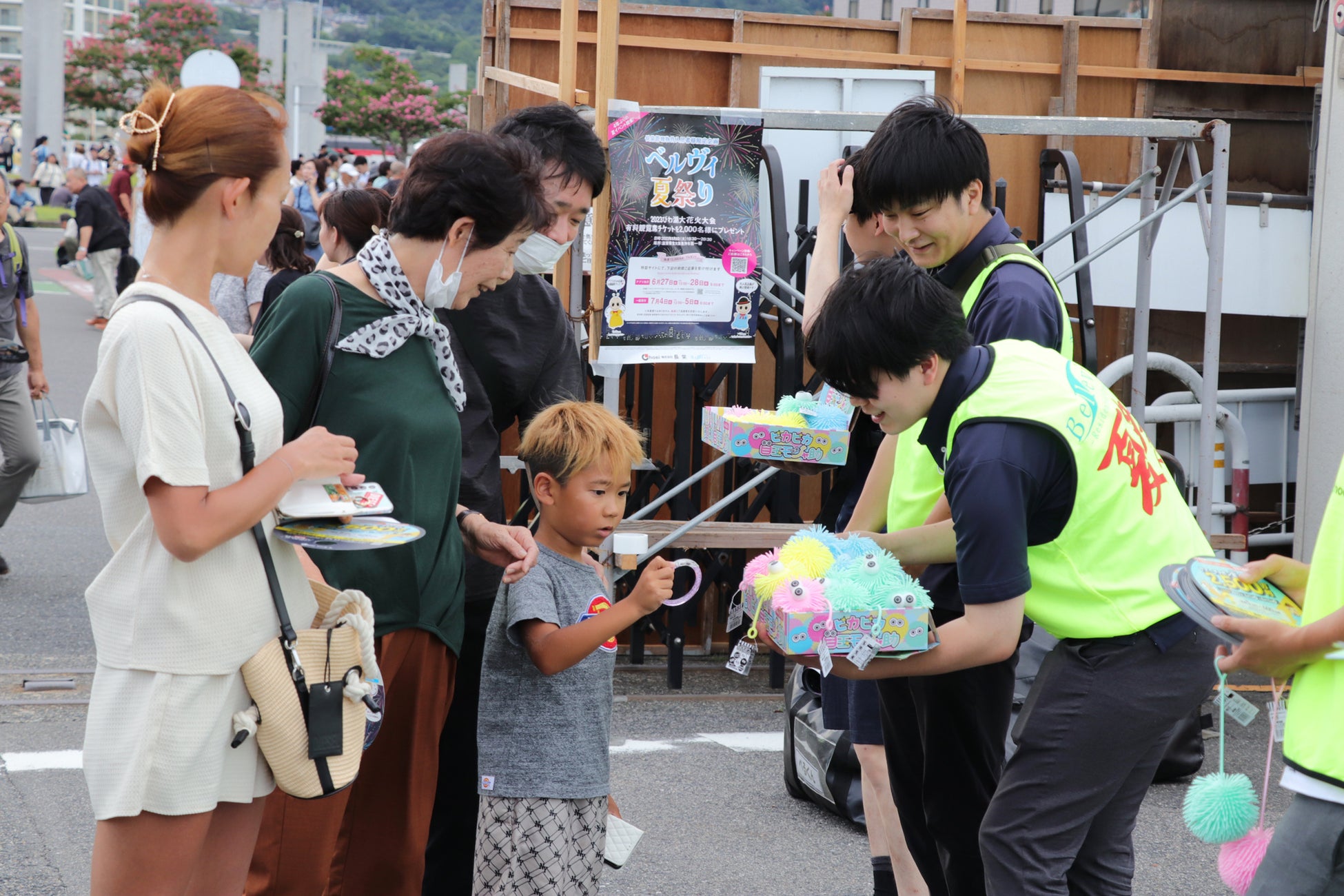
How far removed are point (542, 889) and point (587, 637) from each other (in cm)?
53

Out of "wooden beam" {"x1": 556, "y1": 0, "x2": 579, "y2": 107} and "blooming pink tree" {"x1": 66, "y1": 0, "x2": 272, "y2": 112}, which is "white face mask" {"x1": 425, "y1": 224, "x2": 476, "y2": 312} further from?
"blooming pink tree" {"x1": 66, "y1": 0, "x2": 272, "y2": 112}

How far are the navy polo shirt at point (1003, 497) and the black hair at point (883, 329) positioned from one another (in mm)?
110

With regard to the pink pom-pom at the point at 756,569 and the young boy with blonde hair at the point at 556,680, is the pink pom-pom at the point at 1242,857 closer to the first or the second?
Answer: the pink pom-pom at the point at 756,569

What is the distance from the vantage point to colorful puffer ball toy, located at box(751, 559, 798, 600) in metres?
2.30

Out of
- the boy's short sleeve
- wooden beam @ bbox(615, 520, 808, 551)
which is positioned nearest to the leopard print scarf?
the boy's short sleeve

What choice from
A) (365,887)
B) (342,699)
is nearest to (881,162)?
(342,699)

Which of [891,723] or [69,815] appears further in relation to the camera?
[69,815]

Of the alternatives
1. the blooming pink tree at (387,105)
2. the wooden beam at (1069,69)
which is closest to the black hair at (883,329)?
the wooden beam at (1069,69)

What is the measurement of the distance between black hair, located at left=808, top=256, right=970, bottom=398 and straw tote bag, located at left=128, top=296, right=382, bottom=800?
93 cm

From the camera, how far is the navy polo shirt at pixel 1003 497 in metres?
2.05

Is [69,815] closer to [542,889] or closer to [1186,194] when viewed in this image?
[542,889]

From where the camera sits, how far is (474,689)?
289 cm

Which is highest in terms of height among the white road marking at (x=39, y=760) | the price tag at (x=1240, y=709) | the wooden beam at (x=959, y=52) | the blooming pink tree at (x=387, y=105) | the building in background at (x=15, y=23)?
the building in background at (x=15, y=23)

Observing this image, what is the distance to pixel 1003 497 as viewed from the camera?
6.71 feet
